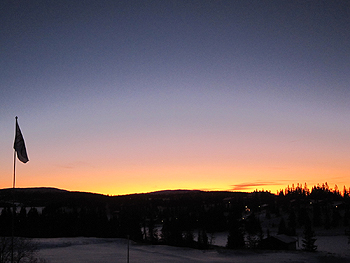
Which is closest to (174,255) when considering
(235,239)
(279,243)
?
(235,239)

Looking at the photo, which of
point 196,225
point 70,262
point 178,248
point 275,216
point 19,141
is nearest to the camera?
point 19,141

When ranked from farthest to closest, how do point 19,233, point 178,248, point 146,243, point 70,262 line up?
1. point 19,233
2. point 146,243
3. point 178,248
4. point 70,262

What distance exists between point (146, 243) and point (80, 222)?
42.4m

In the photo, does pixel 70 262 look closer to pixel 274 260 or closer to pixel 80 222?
pixel 274 260

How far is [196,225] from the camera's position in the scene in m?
129

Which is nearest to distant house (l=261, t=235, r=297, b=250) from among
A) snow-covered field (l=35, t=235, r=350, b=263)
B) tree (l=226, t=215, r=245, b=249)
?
tree (l=226, t=215, r=245, b=249)

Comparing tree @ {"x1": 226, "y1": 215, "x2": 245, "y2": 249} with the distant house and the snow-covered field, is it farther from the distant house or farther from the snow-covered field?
the snow-covered field

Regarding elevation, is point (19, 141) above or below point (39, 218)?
above

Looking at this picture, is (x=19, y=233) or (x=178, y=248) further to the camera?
(x=19, y=233)

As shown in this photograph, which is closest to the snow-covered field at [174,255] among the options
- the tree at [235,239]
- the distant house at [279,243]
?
the distant house at [279,243]

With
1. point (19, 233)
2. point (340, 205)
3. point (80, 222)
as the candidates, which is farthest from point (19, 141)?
point (340, 205)

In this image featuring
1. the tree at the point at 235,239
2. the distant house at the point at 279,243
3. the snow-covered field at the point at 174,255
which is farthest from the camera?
the tree at the point at 235,239

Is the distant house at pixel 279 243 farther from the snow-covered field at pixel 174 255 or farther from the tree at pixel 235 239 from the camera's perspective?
the snow-covered field at pixel 174 255

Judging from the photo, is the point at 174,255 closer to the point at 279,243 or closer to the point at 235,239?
the point at 235,239
